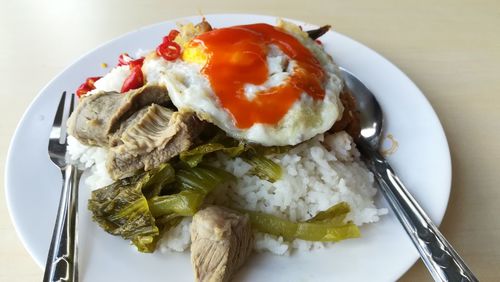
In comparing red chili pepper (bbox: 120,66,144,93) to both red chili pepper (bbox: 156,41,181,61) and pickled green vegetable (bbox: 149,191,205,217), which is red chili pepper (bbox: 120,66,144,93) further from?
pickled green vegetable (bbox: 149,191,205,217)

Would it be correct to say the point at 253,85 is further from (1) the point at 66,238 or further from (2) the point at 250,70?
(1) the point at 66,238

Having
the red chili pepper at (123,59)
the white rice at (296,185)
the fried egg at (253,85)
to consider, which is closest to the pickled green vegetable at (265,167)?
the white rice at (296,185)

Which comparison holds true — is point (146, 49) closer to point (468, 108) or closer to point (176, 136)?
point (176, 136)

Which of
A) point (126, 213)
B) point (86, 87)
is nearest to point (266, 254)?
point (126, 213)

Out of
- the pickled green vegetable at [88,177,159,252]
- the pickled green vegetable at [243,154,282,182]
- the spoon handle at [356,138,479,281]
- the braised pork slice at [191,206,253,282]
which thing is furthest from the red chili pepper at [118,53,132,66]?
the spoon handle at [356,138,479,281]

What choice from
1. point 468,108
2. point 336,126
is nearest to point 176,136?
point 336,126

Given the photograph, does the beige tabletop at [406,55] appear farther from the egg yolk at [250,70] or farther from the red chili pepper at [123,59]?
the egg yolk at [250,70]

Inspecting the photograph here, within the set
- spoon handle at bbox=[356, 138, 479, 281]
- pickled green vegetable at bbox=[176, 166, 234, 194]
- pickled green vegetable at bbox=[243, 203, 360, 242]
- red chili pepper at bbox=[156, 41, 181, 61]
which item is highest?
red chili pepper at bbox=[156, 41, 181, 61]
